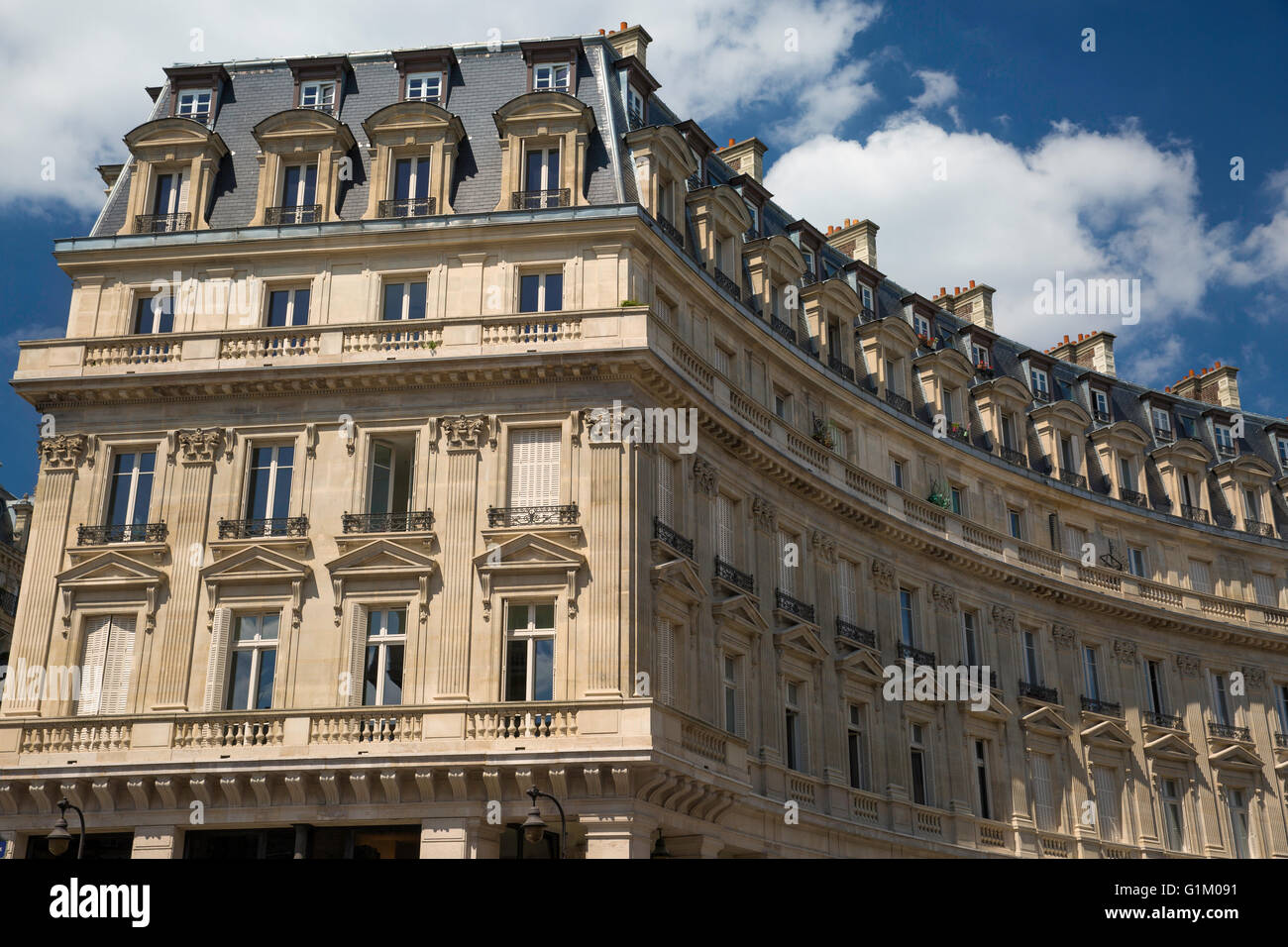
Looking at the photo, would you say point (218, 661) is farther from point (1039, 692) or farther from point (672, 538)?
point (1039, 692)

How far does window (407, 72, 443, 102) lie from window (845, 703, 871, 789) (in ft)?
61.2

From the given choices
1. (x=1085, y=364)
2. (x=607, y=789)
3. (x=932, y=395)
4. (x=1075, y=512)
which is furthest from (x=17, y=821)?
(x=1085, y=364)

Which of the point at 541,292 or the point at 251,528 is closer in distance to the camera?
the point at 251,528

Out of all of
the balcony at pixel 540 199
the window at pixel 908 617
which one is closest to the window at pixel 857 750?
the window at pixel 908 617

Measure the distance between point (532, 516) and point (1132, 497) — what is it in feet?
88.7

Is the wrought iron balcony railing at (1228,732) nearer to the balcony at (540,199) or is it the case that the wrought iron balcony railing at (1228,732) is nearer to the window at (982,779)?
the window at (982,779)

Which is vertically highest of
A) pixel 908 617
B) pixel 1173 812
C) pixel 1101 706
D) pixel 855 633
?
pixel 908 617

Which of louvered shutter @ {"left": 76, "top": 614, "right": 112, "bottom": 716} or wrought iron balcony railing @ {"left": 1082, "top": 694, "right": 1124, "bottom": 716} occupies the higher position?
wrought iron balcony railing @ {"left": 1082, "top": 694, "right": 1124, "bottom": 716}

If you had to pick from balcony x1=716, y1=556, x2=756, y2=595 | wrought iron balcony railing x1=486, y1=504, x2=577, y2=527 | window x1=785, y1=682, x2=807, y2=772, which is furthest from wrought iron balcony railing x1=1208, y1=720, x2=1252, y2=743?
wrought iron balcony railing x1=486, y1=504, x2=577, y2=527

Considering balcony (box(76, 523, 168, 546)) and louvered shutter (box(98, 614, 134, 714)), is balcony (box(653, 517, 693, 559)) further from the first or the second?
louvered shutter (box(98, 614, 134, 714))

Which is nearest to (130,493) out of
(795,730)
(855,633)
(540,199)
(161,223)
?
(161,223)

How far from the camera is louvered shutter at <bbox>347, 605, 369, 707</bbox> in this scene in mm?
27828

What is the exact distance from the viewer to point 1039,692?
136ft

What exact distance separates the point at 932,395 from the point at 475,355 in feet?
60.6
